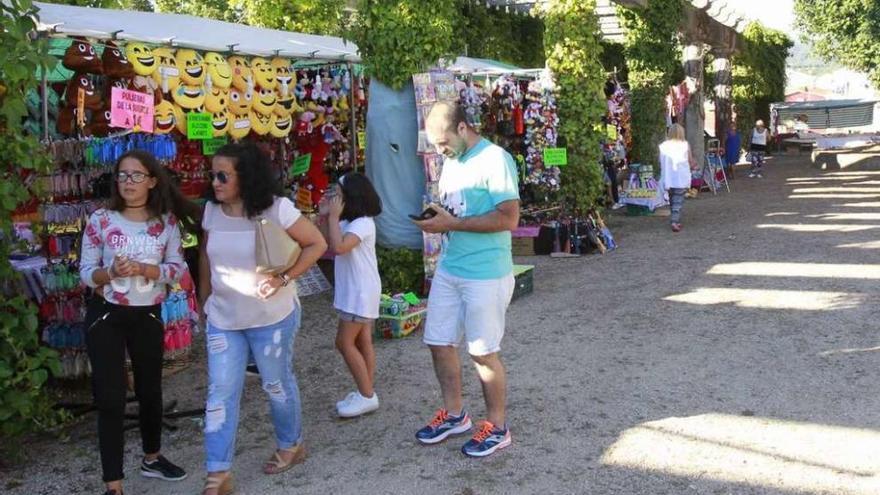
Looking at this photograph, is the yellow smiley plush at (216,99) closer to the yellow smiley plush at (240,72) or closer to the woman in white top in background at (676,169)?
the yellow smiley plush at (240,72)

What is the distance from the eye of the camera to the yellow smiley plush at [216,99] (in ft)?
21.3

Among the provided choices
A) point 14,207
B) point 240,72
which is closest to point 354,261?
point 14,207

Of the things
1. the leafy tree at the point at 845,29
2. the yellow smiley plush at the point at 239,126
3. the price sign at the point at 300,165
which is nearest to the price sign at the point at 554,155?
the price sign at the point at 300,165

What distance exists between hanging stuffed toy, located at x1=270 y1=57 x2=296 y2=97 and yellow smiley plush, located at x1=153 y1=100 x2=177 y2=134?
1325mm

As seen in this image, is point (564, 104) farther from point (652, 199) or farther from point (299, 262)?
point (299, 262)

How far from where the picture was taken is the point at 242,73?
22.4ft

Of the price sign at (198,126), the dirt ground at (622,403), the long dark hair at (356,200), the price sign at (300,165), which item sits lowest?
the dirt ground at (622,403)

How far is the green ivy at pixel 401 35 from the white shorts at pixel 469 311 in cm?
384

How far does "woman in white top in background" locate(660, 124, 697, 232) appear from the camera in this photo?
12.0 m

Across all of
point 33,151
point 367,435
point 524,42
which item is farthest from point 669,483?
point 524,42

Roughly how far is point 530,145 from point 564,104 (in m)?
0.76

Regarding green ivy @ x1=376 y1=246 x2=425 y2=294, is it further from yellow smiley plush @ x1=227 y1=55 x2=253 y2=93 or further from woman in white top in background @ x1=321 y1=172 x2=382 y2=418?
woman in white top in background @ x1=321 y1=172 x2=382 y2=418

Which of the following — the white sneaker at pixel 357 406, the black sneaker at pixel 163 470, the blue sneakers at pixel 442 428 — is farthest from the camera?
the white sneaker at pixel 357 406

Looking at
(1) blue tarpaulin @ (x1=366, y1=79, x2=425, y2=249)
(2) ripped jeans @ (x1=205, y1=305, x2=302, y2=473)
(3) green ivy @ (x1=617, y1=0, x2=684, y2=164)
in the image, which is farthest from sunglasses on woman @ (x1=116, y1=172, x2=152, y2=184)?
(3) green ivy @ (x1=617, y1=0, x2=684, y2=164)
